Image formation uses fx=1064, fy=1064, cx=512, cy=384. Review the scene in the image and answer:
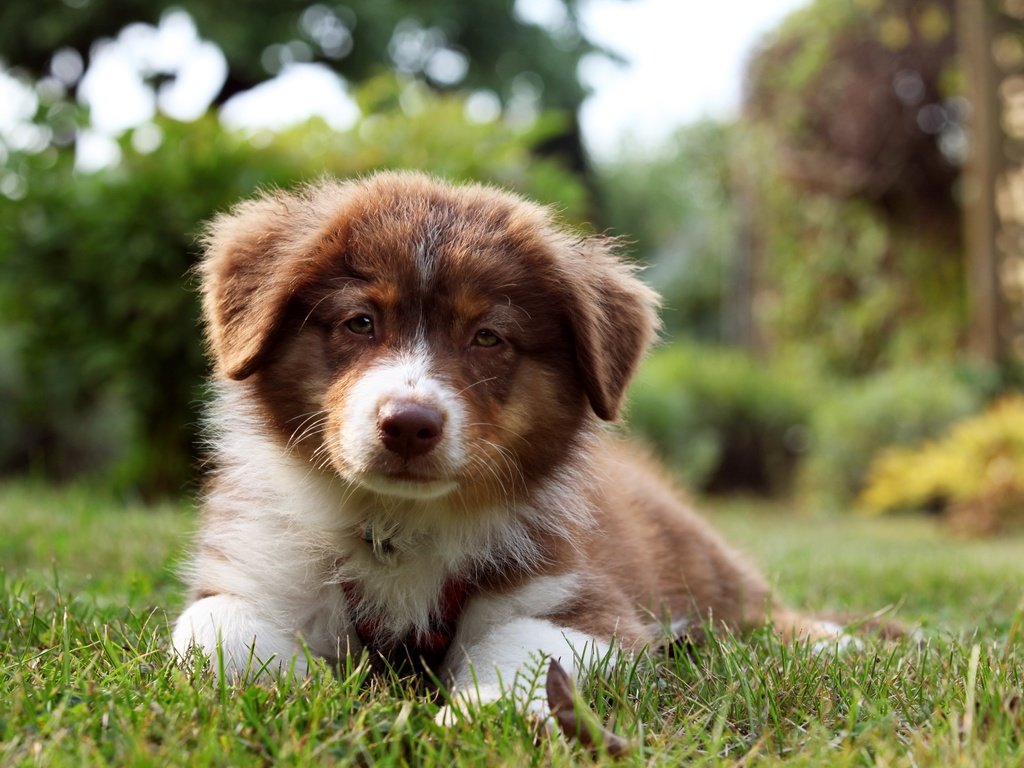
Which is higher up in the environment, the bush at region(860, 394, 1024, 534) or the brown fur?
the brown fur

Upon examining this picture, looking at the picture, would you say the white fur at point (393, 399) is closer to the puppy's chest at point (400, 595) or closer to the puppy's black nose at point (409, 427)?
the puppy's black nose at point (409, 427)

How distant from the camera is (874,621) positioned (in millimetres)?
4082

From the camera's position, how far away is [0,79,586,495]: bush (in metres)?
7.77

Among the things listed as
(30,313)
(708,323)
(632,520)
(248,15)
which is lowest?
(708,323)

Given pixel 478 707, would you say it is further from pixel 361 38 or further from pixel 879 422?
pixel 361 38

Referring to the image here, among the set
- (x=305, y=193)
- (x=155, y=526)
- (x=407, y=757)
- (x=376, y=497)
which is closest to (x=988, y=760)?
(x=407, y=757)

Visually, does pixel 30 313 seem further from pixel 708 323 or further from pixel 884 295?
pixel 708 323

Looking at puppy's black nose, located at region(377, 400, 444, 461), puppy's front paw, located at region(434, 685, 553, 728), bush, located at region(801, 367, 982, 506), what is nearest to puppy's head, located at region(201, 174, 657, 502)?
puppy's black nose, located at region(377, 400, 444, 461)

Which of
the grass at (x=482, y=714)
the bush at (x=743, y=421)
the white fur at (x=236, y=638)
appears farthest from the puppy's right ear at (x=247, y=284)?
the bush at (x=743, y=421)

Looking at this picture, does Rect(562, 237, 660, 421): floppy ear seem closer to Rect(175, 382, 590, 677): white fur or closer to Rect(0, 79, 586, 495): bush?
Rect(175, 382, 590, 677): white fur

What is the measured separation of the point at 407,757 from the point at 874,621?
245 cm

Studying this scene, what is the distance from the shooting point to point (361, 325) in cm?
303

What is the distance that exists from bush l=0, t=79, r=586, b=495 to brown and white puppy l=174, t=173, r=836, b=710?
4318mm

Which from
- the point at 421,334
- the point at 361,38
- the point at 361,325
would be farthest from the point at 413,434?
the point at 361,38
